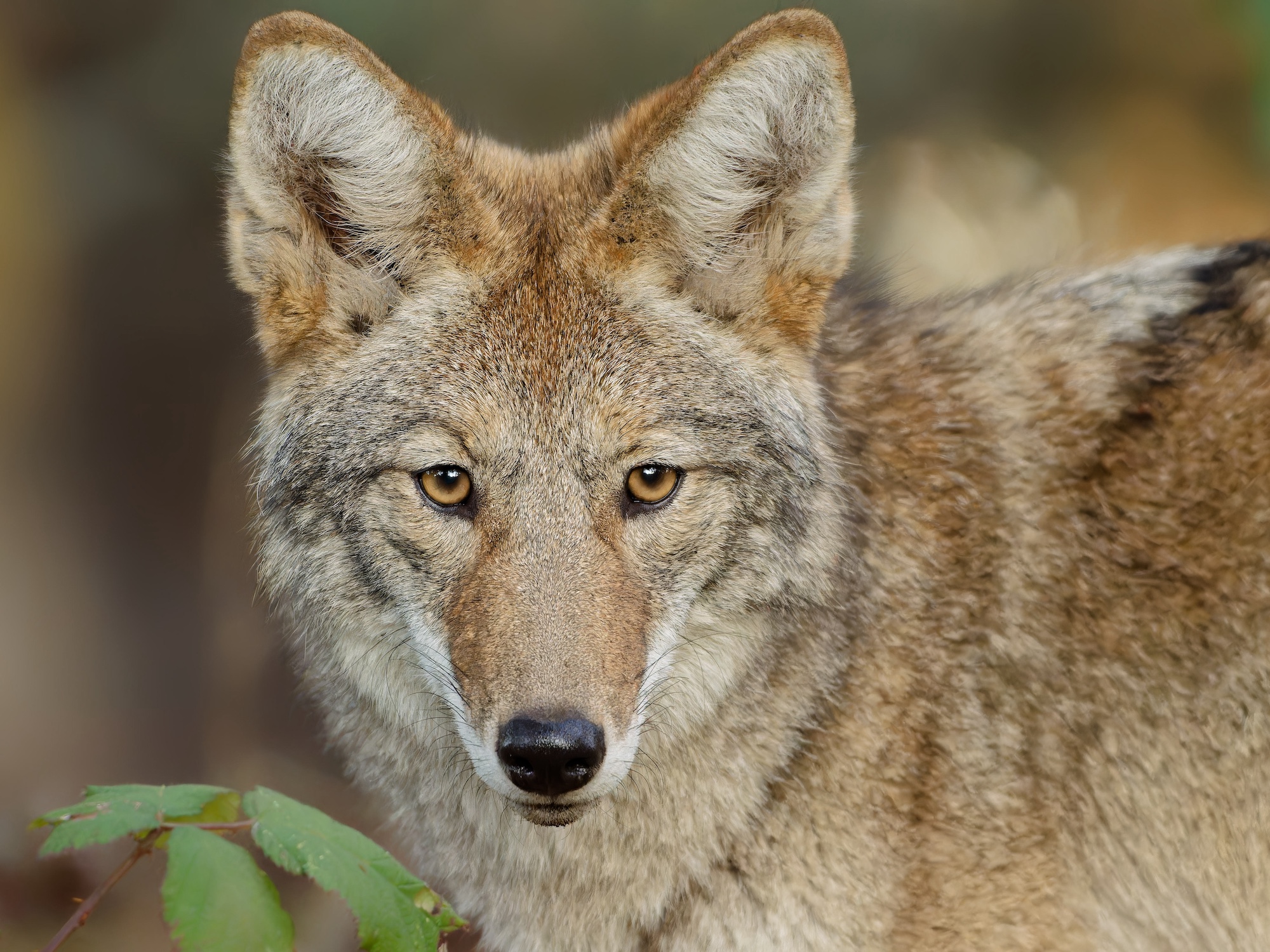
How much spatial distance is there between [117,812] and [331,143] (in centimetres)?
174

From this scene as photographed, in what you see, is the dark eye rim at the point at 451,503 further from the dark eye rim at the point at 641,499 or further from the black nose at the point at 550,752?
the black nose at the point at 550,752

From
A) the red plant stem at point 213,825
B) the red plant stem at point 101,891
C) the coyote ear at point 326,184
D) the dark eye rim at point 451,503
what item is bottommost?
the red plant stem at point 101,891

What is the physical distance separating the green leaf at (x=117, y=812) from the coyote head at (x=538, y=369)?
619 millimetres

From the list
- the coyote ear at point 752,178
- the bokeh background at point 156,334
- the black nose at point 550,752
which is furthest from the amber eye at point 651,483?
the bokeh background at point 156,334

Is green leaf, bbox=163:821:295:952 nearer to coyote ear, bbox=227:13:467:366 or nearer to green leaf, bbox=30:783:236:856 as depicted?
green leaf, bbox=30:783:236:856

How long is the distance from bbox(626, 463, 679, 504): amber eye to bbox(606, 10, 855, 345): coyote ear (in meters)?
0.53

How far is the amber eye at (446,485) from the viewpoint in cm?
285

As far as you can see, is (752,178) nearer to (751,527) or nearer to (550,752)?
(751,527)

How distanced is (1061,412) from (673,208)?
4.17 ft

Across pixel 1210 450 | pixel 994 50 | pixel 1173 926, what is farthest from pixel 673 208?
pixel 994 50

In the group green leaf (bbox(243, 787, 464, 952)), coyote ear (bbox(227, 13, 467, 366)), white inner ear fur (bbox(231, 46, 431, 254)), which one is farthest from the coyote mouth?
white inner ear fur (bbox(231, 46, 431, 254))

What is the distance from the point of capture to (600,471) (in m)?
2.79

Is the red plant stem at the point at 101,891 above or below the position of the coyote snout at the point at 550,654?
below

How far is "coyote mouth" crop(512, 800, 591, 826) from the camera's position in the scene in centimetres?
252
